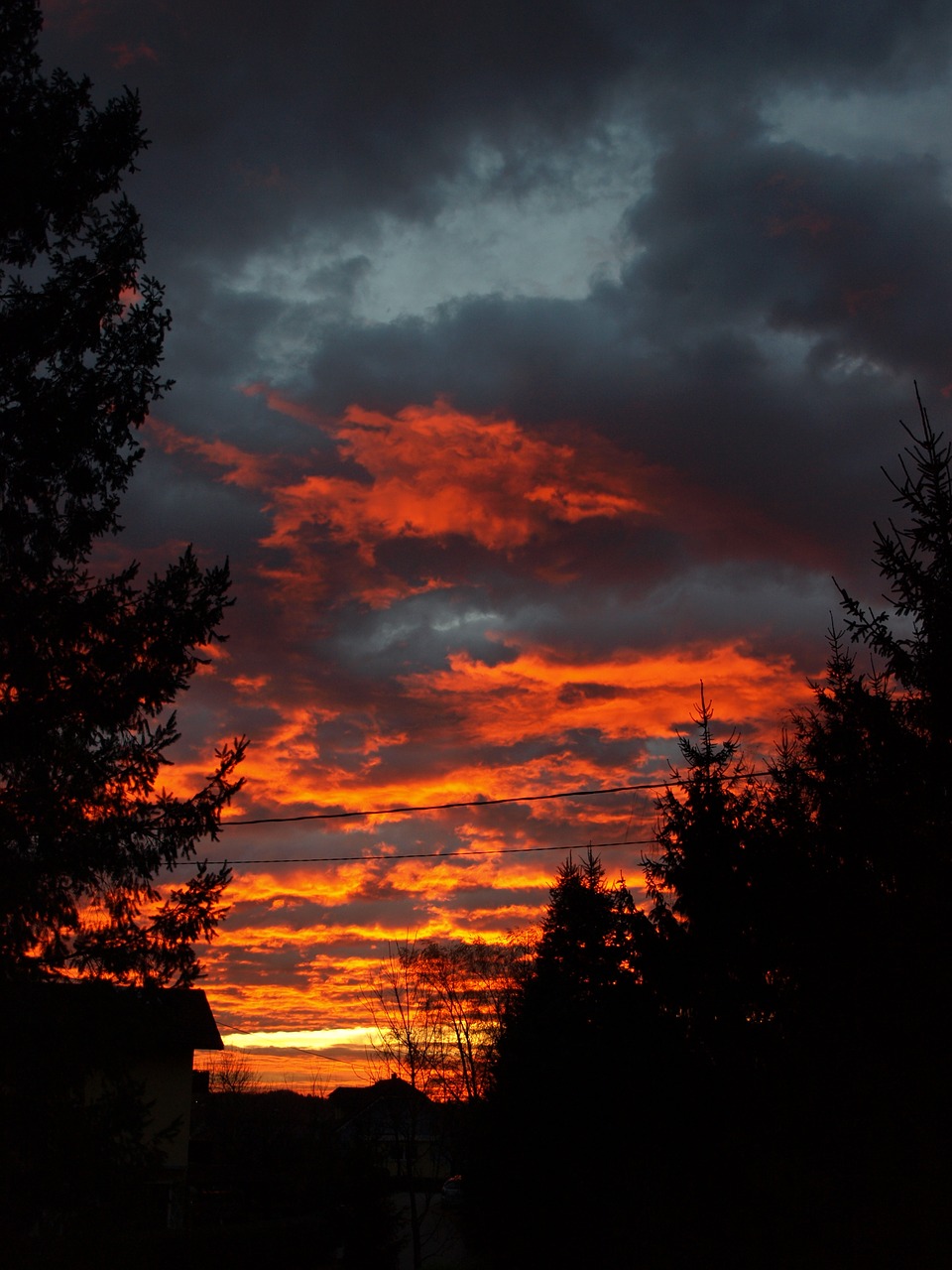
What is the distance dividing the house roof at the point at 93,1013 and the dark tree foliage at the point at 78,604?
0.23 metres

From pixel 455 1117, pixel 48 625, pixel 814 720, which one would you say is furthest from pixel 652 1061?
pixel 455 1117

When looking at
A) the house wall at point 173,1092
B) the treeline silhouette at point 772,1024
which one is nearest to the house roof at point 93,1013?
the treeline silhouette at point 772,1024

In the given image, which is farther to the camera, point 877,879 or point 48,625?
point 877,879

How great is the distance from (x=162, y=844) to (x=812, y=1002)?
1137cm

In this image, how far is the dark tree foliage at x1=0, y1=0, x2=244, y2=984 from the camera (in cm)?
1279

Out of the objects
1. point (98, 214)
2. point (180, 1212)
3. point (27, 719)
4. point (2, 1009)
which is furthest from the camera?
point (180, 1212)

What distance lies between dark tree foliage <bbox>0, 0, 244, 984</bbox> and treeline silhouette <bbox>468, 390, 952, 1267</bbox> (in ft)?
28.8

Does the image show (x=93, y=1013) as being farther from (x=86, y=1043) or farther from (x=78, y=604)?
(x=78, y=604)

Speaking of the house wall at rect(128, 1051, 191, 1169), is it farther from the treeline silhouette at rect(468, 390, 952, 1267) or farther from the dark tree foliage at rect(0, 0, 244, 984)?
the dark tree foliage at rect(0, 0, 244, 984)

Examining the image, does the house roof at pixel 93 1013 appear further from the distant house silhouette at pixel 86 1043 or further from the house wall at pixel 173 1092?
the house wall at pixel 173 1092

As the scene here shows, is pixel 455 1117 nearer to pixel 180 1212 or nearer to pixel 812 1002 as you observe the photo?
pixel 180 1212

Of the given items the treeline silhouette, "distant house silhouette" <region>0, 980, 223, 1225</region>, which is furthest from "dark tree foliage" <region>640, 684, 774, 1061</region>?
"distant house silhouette" <region>0, 980, 223, 1225</region>

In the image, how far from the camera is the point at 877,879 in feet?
50.5

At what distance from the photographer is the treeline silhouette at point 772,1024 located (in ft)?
41.4
